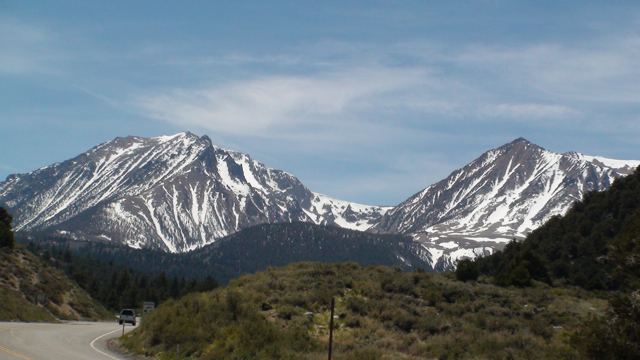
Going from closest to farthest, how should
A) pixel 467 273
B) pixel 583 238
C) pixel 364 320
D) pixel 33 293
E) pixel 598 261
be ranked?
pixel 598 261, pixel 364 320, pixel 467 273, pixel 33 293, pixel 583 238

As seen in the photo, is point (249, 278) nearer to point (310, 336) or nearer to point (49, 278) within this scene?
point (310, 336)

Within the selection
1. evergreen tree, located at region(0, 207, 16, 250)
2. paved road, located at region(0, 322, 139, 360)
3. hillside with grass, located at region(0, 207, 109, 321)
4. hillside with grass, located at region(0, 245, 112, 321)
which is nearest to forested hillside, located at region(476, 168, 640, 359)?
paved road, located at region(0, 322, 139, 360)

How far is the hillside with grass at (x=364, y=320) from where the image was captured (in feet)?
→ 82.0

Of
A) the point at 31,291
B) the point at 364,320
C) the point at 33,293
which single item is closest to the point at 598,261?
the point at 364,320

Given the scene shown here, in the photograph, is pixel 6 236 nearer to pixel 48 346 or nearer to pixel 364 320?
pixel 48 346

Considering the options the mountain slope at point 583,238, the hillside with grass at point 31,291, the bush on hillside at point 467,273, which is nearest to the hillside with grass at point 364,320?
the bush on hillside at point 467,273

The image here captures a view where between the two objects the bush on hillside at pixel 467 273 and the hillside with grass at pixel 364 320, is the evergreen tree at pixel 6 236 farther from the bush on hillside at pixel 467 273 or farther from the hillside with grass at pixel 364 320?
the bush on hillside at pixel 467 273

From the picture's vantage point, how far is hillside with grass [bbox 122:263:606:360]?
2500 cm

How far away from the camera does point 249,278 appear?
140 ft

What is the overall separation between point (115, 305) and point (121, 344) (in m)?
84.8

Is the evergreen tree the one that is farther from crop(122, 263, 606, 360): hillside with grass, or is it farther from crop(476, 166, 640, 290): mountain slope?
crop(476, 166, 640, 290): mountain slope

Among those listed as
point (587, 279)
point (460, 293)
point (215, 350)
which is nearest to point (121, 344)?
point (215, 350)

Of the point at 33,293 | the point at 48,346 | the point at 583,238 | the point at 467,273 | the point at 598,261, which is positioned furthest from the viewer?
the point at 583,238

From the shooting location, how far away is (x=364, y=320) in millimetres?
31000
